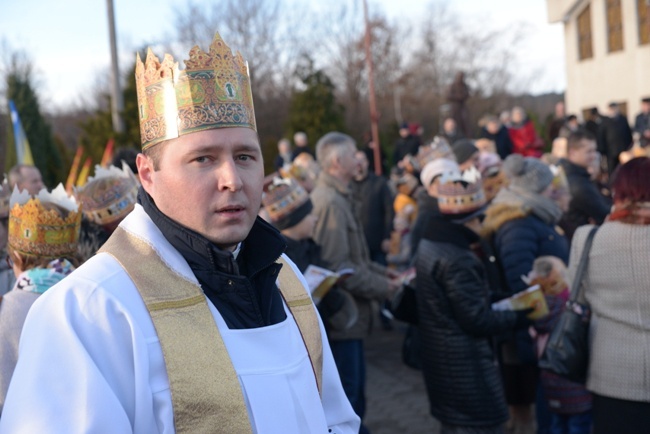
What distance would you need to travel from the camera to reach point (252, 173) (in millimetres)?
2176

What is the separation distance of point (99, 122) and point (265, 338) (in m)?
13.6

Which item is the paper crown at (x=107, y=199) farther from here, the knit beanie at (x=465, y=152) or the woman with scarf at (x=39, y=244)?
the knit beanie at (x=465, y=152)

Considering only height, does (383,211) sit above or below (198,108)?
below

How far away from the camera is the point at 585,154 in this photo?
7.49 metres

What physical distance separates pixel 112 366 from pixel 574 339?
3.02m

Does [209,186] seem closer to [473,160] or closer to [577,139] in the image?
[577,139]

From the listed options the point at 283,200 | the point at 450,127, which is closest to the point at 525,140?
the point at 450,127

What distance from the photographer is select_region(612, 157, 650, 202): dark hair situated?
4.19 meters

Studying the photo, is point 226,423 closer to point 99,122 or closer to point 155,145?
point 155,145

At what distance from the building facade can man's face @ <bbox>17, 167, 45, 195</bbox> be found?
812 inches

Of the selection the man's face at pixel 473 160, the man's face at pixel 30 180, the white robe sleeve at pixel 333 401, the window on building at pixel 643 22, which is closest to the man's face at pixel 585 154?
the man's face at pixel 473 160

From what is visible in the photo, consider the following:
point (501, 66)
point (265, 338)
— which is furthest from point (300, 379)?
point (501, 66)

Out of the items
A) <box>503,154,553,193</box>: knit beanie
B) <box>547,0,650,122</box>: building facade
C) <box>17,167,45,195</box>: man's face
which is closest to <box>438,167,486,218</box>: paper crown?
<box>503,154,553,193</box>: knit beanie

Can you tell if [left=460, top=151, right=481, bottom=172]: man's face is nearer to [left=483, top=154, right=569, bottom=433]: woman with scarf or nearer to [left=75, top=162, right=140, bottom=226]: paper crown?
[left=483, top=154, right=569, bottom=433]: woman with scarf
